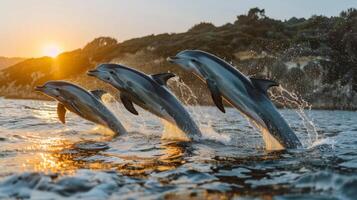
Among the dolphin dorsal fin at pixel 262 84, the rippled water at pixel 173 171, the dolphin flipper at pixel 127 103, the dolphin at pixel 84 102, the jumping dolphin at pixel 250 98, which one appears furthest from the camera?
the dolphin at pixel 84 102

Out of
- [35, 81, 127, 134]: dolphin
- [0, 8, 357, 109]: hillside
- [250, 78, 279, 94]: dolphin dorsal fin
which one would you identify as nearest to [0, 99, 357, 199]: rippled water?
[250, 78, 279, 94]: dolphin dorsal fin

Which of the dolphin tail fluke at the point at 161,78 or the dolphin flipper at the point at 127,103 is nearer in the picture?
the dolphin tail fluke at the point at 161,78

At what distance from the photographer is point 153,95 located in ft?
44.0

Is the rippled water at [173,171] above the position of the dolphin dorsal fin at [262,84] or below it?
below

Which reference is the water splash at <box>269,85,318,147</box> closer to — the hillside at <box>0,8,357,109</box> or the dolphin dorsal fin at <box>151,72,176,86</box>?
the dolphin dorsal fin at <box>151,72,176,86</box>

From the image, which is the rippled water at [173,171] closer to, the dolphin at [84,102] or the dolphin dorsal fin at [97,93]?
the dolphin at [84,102]


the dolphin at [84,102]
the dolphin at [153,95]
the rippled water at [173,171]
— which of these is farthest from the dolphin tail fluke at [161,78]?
the dolphin at [84,102]

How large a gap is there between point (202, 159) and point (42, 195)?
4.03 m

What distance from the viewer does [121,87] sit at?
13734mm

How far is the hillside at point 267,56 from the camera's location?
186ft

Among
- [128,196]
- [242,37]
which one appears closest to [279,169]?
[128,196]

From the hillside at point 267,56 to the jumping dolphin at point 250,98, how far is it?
144 ft

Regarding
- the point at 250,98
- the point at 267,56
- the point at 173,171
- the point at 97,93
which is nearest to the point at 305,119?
the point at 97,93

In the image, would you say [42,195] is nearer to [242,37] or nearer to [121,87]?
[121,87]
